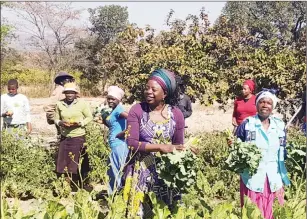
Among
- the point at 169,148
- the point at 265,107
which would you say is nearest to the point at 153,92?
the point at 169,148

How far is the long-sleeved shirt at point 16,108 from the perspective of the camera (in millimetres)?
5168

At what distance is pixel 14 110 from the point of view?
5188mm

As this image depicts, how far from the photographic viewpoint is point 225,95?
23.6 feet

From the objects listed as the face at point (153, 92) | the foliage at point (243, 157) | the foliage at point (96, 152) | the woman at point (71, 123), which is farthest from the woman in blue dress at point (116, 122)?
the foliage at point (243, 157)

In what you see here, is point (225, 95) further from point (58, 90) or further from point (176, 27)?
point (58, 90)

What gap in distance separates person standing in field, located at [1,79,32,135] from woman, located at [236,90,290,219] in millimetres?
2819

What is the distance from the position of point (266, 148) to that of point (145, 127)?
0.83m

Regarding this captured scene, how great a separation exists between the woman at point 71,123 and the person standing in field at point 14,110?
0.68 meters

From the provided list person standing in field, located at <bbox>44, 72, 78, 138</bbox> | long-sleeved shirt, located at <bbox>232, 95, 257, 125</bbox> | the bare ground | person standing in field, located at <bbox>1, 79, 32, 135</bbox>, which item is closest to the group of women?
long-sleeved shirt, located at <bbox>232, 95, 257, 125</bbox>

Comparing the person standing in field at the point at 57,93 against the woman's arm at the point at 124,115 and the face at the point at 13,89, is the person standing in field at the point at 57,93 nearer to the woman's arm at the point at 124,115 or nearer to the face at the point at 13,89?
the face at the point at 13,89

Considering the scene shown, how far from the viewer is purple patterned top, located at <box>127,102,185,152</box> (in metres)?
2.77

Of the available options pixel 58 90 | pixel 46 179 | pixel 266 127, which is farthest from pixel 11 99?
pixel 266 127

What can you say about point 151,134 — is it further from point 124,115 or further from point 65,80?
point 65,80

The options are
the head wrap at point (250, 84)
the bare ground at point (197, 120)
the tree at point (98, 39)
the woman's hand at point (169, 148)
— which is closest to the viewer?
the woman's hand at point (169, 148)
